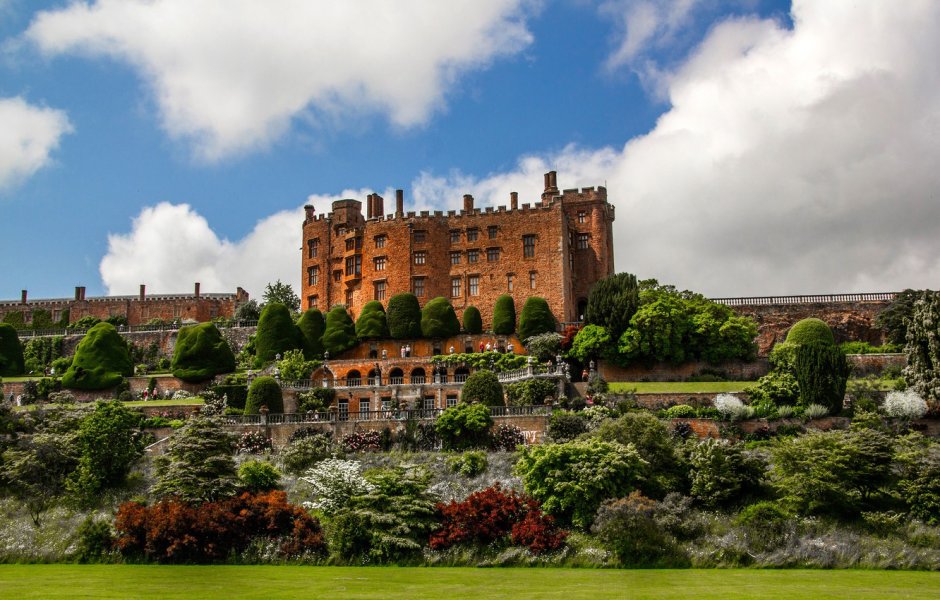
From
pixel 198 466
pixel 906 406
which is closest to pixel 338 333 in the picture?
pixel 198 466

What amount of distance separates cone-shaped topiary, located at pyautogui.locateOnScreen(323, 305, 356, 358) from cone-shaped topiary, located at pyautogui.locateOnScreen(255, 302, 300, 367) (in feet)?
6.82

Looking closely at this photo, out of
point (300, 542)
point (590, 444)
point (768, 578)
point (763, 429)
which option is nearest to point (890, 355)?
point (763, 429)

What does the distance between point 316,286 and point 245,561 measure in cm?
4181

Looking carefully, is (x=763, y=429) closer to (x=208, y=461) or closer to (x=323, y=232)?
(x=208, y=461)

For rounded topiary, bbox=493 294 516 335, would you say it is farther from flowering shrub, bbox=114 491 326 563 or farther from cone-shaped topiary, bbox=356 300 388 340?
flowering shrub, bbox=114 491 326 563

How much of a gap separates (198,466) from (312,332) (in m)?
28.6

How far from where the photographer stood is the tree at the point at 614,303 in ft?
180

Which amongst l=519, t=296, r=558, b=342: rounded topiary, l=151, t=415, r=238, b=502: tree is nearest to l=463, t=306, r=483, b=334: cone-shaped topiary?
l=519, t=296, r=558, b=342: rounded topiary

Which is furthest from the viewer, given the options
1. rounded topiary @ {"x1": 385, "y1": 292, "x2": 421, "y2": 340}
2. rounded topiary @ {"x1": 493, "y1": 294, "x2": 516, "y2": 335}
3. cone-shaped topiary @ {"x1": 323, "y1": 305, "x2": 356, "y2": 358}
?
rounded topiary @ {"x1": 385, "y1": 292, "x2": 421, "y2": 340}

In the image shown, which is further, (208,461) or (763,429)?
(763,429)

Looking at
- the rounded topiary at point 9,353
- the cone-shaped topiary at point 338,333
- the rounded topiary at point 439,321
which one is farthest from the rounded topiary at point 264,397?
the rounded topiary at point 9,353

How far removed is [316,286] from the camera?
240 ft

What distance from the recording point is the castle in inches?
2670

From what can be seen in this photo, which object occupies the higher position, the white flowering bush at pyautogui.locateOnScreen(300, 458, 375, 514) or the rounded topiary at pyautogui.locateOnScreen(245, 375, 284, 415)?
the rounded topiary at pyautogui.locateOnScreen(245, 375, 284, 415)
